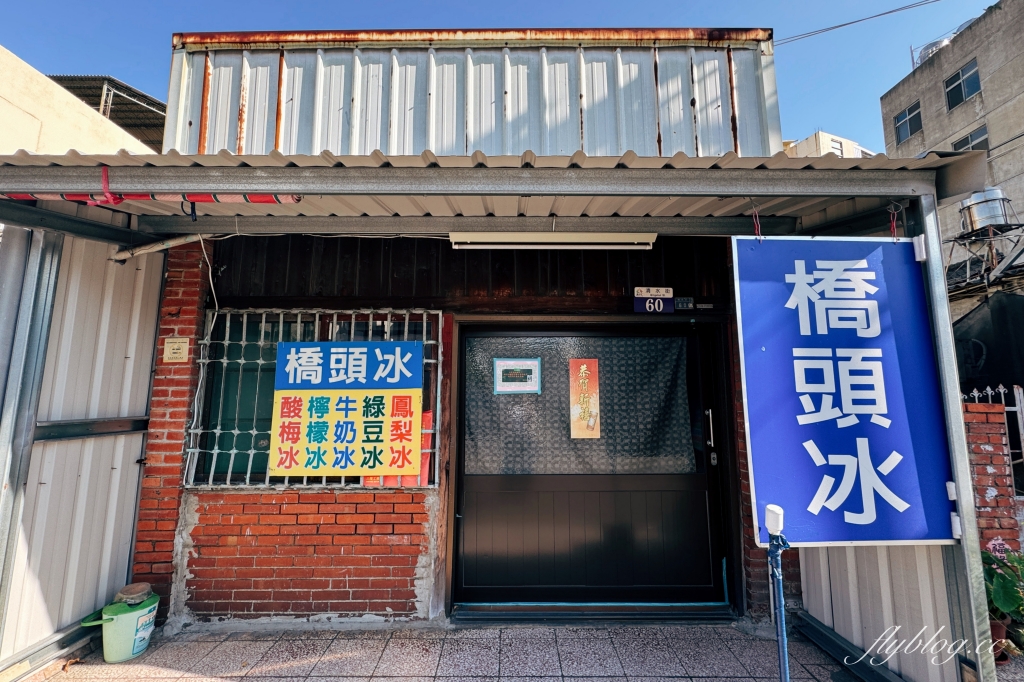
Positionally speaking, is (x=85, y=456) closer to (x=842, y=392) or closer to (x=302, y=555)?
(x=302, y=555)

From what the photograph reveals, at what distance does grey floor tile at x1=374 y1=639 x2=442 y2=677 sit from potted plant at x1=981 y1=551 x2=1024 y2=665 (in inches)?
124

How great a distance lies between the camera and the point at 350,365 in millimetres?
3348

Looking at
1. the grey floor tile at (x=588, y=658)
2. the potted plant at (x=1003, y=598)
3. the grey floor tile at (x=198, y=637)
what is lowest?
the grey floor tile at (x=588, y=658)

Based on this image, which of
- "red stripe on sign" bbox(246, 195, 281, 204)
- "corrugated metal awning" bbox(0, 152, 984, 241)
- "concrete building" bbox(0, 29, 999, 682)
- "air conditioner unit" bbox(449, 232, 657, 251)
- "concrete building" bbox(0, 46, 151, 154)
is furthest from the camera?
"concrete building" bbox(0, 46, 151, 154)

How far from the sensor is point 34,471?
2594 millimetres

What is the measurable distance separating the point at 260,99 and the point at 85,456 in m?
3.05

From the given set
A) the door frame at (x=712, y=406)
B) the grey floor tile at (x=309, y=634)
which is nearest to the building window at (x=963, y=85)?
the door frame at (x=712, y=406)

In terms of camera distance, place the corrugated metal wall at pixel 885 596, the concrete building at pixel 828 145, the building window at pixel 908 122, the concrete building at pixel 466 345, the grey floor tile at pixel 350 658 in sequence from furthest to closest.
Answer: the building window at pixel 908 122 → the concrete building at pixel 828 145 → the concrete building at pixel 466 345 → the grey floor tile at pixel 350 658 → the corrugated metal wall at pixel 885 596

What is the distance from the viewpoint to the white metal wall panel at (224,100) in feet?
12.4

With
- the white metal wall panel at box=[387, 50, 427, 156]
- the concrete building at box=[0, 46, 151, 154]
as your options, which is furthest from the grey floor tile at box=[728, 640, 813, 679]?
the concrete building at box=[0, 46, 151, 154]

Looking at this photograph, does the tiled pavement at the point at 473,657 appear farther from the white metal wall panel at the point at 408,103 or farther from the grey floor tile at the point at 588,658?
the white metal wall panel at the point at 408,103

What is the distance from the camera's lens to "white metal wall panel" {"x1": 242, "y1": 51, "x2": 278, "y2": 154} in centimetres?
379

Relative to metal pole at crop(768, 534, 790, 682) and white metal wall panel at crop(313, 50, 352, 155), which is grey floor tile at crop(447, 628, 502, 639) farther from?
white metal wall panel at crop(313, 50, 352, 155)

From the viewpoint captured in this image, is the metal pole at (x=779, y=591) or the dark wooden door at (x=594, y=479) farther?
the dark wooden door at (x=594, y=479)
